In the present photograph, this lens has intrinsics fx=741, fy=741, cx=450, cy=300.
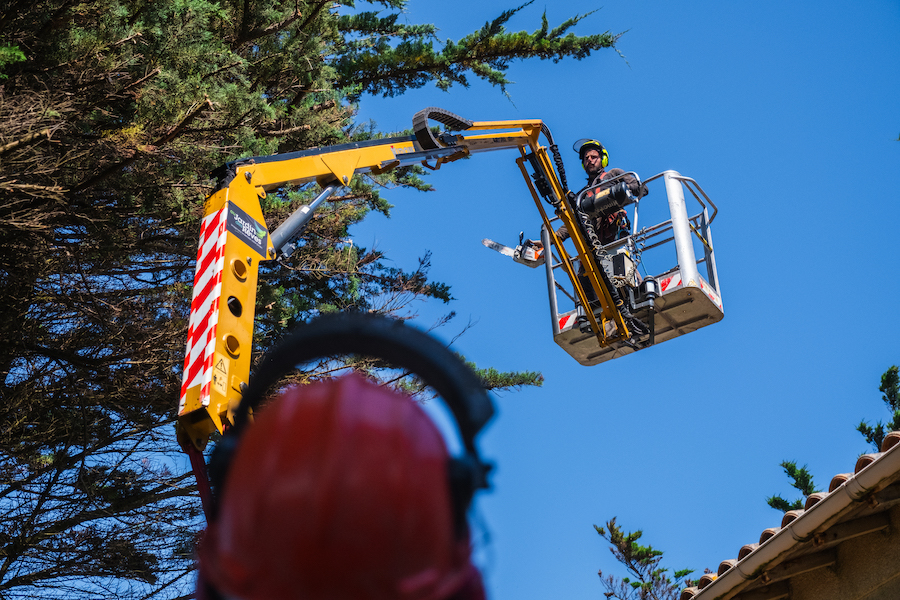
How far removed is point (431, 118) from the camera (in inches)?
307

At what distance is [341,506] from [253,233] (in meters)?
4.77

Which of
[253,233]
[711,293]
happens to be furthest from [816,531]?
[253,233]

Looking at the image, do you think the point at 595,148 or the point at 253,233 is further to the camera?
the point at 595,148

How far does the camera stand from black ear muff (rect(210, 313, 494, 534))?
2.40 feet

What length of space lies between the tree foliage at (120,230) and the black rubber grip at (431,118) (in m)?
2.03

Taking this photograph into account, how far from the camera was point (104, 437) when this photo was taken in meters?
9.11

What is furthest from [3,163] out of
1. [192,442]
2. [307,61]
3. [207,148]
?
[307,61]

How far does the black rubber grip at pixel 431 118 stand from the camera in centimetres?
752

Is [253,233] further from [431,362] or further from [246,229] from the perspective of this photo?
[431,362]

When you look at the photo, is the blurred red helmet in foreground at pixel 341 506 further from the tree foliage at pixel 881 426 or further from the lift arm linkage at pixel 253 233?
the tree foliage at pixel 881 426

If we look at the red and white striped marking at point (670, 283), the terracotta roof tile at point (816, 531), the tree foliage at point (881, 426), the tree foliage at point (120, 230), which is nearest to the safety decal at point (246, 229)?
the tree foliage at point (120, 230)

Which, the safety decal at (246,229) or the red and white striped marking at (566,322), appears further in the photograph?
the red and white striped marking at (566,322)

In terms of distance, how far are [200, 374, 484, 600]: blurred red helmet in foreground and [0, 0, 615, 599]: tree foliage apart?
641 centimetres

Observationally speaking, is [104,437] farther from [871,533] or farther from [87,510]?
[871,533]
